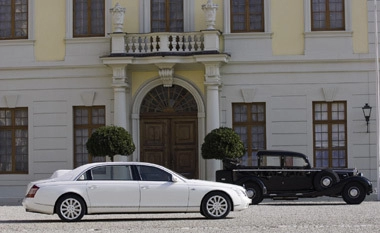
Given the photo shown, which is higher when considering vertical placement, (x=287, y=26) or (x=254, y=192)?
(x=287, y=26)

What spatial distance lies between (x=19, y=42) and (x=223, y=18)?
23.3ft

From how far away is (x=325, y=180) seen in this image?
25.9m

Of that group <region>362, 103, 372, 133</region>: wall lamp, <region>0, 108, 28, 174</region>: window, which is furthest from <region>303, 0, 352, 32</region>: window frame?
<region>0, 108, 28, 174</region>: window

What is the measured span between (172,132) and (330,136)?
5326 millimetres

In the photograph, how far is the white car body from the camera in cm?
1966

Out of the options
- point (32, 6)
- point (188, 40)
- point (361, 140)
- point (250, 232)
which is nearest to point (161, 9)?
point (188, 40)

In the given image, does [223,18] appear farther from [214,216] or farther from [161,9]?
[214,216]

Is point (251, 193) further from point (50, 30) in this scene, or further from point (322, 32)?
point (50, 30)

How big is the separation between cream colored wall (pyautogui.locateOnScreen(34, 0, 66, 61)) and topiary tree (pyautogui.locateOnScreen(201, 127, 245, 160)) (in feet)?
21.4

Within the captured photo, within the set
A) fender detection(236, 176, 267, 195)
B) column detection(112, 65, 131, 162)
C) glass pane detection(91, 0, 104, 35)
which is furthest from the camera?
glass pane detection(91, 0, 104, 35)

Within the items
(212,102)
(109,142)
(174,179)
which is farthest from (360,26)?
(174,179)

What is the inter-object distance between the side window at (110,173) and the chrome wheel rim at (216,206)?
1775 millimetres

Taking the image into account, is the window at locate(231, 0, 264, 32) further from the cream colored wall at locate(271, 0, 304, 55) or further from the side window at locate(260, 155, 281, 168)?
the side window at locate(260, 155, 281, 168)

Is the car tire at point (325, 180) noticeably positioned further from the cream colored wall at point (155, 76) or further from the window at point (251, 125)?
the cream colored wall at point (155, 76)
